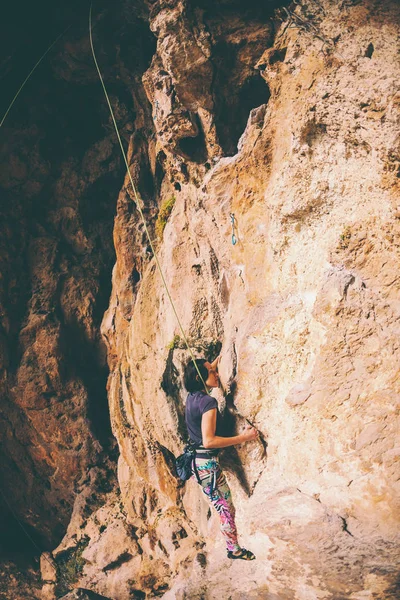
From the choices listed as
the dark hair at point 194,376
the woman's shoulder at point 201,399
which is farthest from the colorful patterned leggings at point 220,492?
the dark hair at point 194,376

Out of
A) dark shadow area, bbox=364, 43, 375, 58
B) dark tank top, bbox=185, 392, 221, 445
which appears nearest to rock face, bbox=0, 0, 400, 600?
dark shadow area, bbox=364, 43, 375, 58

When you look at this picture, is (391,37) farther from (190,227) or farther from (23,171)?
(23,171)

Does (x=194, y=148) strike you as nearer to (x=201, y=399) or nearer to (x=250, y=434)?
(x=201, y=399)

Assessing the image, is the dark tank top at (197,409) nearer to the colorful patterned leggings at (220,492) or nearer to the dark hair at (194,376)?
the dark hair at (194,376)

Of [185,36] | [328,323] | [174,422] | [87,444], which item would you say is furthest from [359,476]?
[87,444]

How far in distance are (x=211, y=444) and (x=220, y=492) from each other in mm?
754

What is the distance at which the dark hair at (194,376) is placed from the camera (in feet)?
15.9

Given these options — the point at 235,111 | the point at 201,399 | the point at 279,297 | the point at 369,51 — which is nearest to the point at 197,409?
the point at 201,399

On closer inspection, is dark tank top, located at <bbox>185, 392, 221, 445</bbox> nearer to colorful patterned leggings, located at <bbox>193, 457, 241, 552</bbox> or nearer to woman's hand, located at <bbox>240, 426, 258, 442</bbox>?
colorful patterned leggings, located at <bbox>193, 457, 241, 552</bbox>

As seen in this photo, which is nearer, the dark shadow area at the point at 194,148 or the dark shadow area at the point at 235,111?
the dark shadow area at the point at 235,111

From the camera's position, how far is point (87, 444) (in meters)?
8.34

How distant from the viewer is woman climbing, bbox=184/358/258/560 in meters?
4.54

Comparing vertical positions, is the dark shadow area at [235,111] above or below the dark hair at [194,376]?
above

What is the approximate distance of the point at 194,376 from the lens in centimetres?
493
